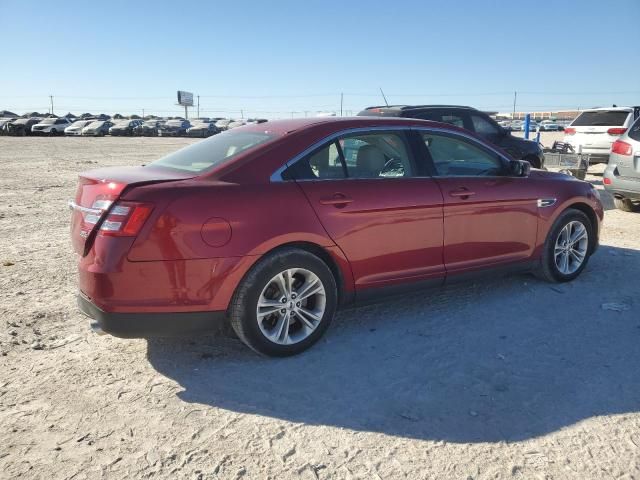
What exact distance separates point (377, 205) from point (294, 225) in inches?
28.3

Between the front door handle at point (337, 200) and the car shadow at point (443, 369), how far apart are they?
98 cm

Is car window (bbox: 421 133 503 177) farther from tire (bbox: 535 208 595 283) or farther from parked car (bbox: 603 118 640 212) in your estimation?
parked car (bbox: 603 118 640 212)

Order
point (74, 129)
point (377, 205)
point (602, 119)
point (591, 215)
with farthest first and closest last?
point (74, 129) → point (602, 119) → point (591, 215) → point (377, 205)

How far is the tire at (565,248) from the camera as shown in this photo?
5133 mm

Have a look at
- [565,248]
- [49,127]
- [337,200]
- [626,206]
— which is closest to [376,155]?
[337,200]

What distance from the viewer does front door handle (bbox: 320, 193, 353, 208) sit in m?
3.72

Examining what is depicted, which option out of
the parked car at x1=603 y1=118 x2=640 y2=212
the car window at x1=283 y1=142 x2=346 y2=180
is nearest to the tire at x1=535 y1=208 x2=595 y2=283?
the car window at x1=283 y1=142 x2=346 y2=180

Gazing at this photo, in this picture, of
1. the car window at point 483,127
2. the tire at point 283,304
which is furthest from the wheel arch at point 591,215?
the car window at point 483,127

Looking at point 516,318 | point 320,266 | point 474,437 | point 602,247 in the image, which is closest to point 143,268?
point 320,266

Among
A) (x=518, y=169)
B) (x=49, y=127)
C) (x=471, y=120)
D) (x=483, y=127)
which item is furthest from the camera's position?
(x=49, y=127)

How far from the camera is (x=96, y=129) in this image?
43344 millimetres

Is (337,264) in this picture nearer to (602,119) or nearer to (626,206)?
(626,206)

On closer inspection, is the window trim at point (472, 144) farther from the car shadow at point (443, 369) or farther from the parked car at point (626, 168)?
the parked car at point (626, 168)

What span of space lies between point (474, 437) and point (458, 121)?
7.60m
